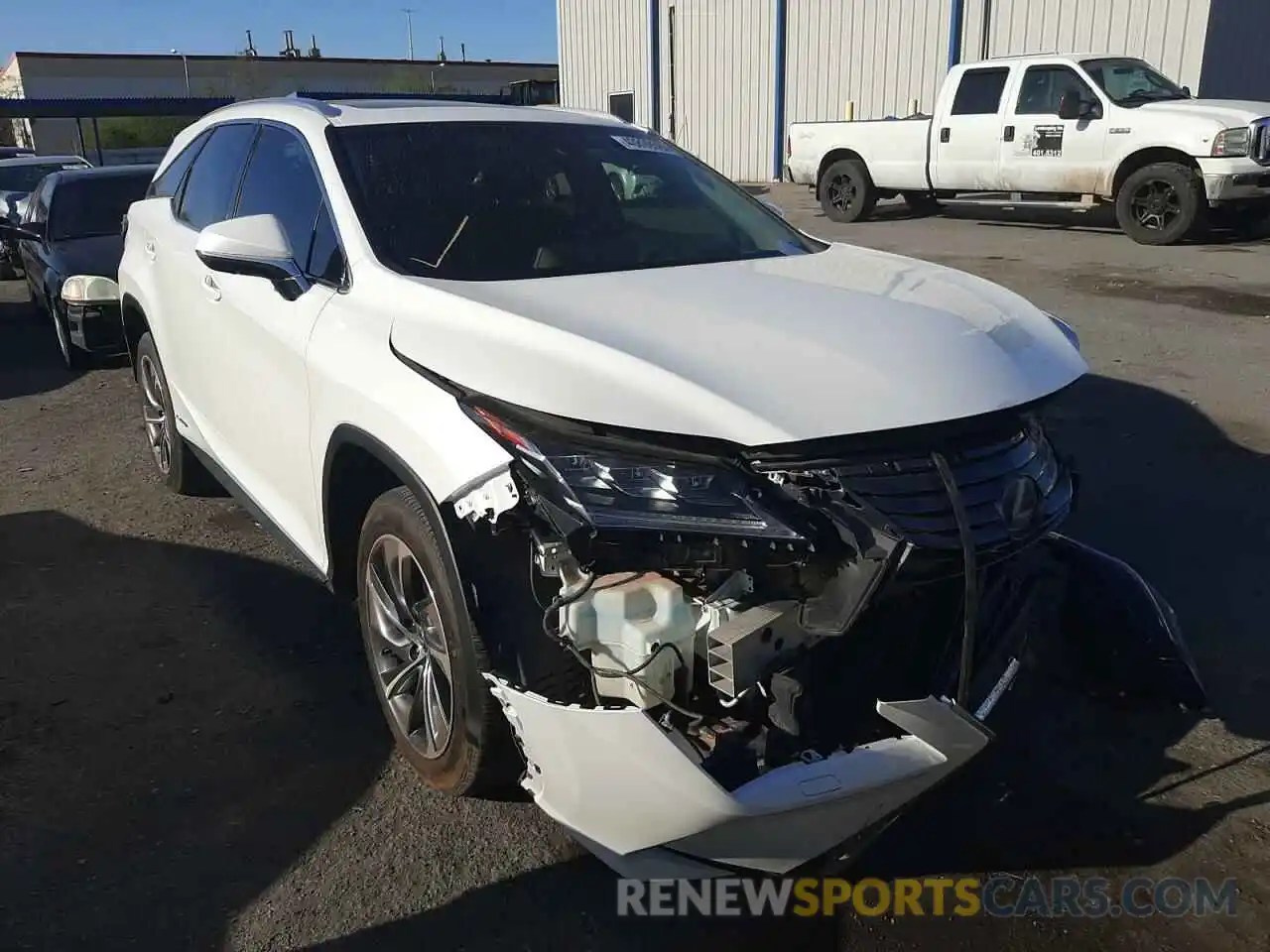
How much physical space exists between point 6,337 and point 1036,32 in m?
17.1

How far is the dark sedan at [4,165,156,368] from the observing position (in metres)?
7.75

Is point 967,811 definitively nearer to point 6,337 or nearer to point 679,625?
point 679,625

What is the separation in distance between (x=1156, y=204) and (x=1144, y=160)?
1.80 feet

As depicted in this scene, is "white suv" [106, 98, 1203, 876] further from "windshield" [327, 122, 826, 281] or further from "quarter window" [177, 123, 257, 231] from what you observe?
"quarter window" [177, 123, 257, 231]

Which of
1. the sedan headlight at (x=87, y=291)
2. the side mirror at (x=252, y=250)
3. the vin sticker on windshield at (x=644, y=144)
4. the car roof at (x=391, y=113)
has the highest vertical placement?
the car roof at (x=391, y=113)

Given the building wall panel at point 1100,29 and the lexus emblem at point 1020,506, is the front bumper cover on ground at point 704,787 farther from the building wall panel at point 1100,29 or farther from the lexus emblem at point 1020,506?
the building wall panel at point 1100,29

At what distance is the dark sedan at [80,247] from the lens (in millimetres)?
7754

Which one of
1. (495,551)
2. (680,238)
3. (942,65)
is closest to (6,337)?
(680,238)

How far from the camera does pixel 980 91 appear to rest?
1418 centimetres

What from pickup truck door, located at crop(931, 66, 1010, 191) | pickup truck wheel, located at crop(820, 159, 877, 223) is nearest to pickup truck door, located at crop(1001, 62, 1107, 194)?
pickup truck door, located at crop(931, 66, 1010, 191)

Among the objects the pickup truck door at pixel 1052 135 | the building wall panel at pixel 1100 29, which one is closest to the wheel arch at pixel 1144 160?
the pickup truck door at pixel 1052 135

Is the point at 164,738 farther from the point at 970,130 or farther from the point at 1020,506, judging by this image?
the point at 970,130

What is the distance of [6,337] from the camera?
10.2 m

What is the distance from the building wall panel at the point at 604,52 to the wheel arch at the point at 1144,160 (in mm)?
Result: 14204
